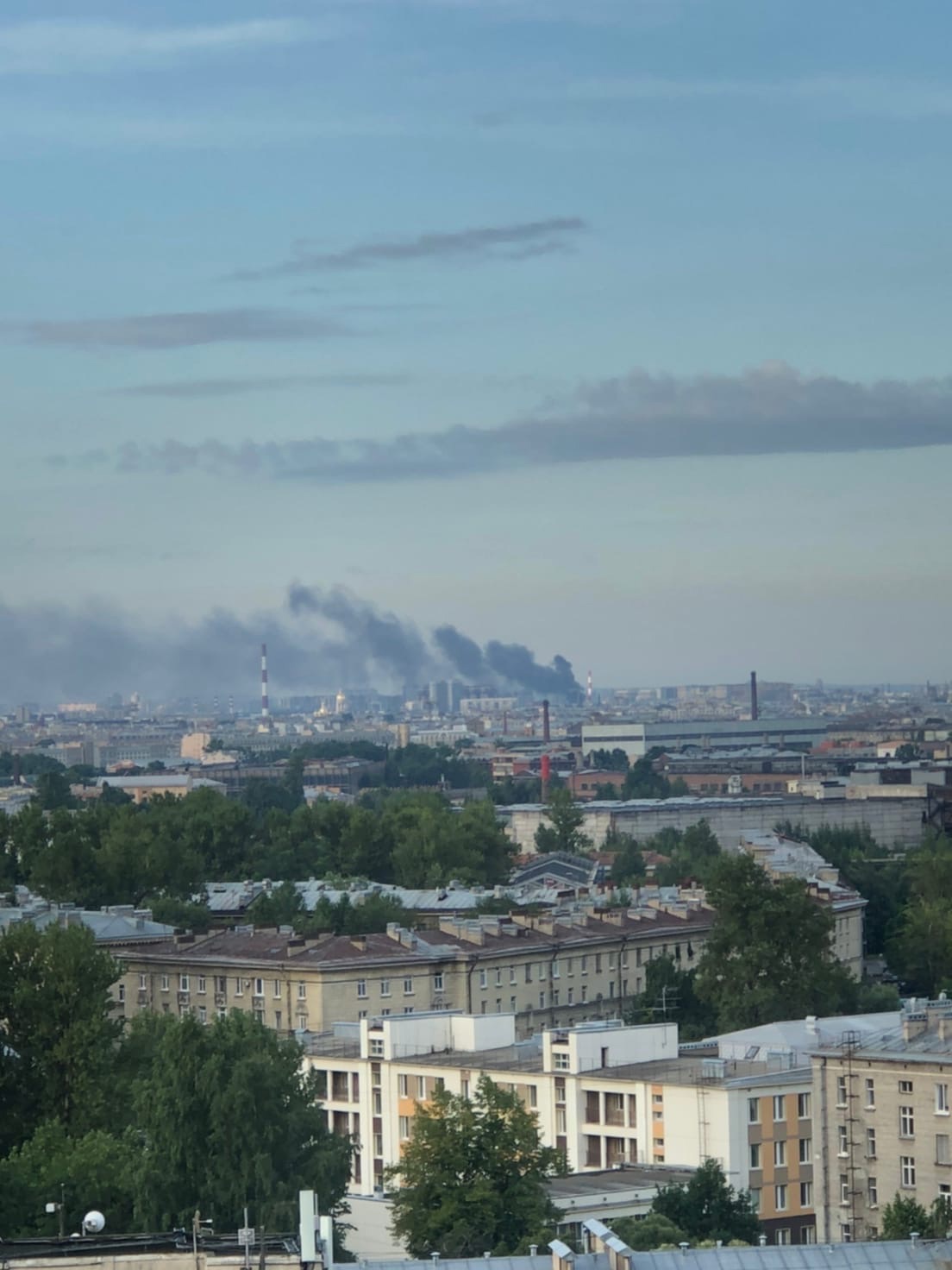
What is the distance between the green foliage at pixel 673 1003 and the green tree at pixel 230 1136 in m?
21.6

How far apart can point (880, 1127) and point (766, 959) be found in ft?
73.2

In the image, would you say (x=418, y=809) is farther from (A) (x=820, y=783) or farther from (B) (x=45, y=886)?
(A) (x=820, y=783)

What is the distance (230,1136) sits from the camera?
42719mm

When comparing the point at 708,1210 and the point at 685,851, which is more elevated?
the point at 685,851

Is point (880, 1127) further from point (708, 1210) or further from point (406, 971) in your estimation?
point (406, 971)

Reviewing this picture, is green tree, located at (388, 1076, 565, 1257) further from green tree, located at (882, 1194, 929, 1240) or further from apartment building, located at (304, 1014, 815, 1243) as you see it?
apartment building, located at (304, 1014, 815, 1243)

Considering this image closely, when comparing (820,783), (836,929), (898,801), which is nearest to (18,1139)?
(836,929)

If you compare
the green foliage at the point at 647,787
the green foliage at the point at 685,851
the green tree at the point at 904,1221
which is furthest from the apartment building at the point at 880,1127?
the green foliage at the point at 647,787

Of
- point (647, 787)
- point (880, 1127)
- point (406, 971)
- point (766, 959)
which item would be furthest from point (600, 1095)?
point (647, 787)

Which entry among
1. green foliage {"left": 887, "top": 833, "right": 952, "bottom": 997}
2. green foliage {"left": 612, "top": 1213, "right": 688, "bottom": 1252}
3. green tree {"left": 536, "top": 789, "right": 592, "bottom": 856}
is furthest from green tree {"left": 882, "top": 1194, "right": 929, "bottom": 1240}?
green tree {"left": 536, "top": 789, "right": 592, "bottom": 856}

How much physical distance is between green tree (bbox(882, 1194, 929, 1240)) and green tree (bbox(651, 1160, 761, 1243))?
3.00 metres

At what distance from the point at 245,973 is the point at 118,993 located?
508 centimetres

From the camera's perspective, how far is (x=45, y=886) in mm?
93938

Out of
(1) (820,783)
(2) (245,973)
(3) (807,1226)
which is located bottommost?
(3) (807,1226)
